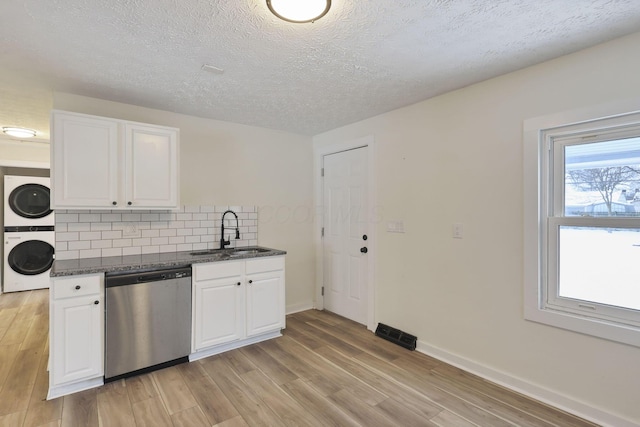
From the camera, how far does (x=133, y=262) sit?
2.59 m

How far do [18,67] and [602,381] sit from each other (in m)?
4.43

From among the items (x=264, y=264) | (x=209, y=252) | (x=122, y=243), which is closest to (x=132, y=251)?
(x=122, y=243)

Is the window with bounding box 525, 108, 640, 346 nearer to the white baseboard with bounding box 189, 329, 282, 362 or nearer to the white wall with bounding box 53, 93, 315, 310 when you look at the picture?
the white baseboard with bounding box 189, 329, 282, 362

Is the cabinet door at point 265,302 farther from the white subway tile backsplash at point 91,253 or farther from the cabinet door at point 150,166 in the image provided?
the white subway tile backsplash at point 91,253

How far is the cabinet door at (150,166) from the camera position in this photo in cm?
268

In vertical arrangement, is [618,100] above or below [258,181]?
above

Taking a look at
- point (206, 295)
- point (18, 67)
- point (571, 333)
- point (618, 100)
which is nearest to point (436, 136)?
point (618, 100)

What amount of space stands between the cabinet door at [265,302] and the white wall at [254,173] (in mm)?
743

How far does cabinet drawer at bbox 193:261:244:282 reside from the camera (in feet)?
9.04

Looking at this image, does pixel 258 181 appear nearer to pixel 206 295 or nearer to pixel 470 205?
pixel 206 295

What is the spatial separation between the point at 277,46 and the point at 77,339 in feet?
8.12

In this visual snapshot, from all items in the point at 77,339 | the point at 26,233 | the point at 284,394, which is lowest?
the point at 284,394

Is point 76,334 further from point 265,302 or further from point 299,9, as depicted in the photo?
point 299,9

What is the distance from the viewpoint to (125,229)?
2.96 metres
